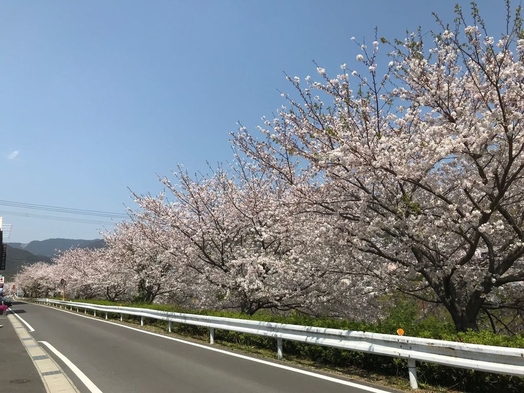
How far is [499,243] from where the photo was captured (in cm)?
919

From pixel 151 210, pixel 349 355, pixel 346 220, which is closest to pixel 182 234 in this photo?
pixel 151 210

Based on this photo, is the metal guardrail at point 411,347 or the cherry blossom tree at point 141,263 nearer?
the metal guardrail at point 411,347

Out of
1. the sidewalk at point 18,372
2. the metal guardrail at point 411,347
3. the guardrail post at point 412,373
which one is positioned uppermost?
the metal guardrail at point 411,347

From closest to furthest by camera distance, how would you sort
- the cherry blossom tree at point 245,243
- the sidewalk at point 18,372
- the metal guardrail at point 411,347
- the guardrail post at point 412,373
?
the metal guardrail at point 411,347 < the guardrail post at point 412,373 < the sidewalk at point 18,372 < the cherry blossom tree at point 245,243

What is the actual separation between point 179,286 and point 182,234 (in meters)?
6.62

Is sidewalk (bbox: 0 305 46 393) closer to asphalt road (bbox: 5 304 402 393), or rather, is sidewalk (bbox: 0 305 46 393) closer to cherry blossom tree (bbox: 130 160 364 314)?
asphalt road (bbox: 5 304 402 393)

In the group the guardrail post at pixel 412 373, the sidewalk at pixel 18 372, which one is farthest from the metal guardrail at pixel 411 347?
the sidewalk at pixel 18 372

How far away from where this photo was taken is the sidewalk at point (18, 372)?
700 cm

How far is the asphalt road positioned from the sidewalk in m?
0.57

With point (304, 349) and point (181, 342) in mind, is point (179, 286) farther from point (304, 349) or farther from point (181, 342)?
point (304, 349)

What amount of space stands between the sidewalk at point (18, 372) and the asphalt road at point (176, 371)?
57 cm

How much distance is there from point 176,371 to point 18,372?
3.47 m

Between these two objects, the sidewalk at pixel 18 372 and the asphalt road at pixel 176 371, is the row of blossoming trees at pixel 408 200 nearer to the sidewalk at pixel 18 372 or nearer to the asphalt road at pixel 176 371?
the asphalt road at pixel 176 371

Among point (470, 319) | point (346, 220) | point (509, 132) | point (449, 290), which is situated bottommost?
point (470, 319)
